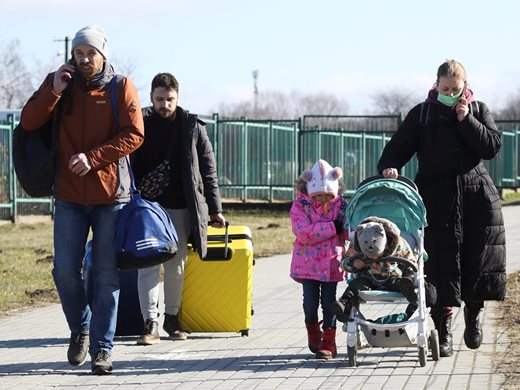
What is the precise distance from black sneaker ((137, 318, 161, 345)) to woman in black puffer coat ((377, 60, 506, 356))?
2.14 m

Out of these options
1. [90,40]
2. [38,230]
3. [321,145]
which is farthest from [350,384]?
[321,145]

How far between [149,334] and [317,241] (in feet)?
5.36

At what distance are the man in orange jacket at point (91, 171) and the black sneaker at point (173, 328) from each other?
1.64 m

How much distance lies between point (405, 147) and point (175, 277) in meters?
2.10

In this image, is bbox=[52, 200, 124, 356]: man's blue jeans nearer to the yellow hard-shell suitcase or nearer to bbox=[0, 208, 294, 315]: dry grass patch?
the yellow hard-shell suitcase

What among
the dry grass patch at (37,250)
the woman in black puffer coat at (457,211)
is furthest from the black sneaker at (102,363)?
the dry grass patch at (37,250)

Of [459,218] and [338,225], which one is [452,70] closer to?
[459,218]

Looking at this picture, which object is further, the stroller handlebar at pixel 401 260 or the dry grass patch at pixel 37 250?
the dry grass patch at pixel 37 250

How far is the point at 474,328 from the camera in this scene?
30.9 ft

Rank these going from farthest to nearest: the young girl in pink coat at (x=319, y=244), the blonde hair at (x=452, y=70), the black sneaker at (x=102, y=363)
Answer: the young girl in pink coat at (x=319, y=244), the blonde hair at (x=452, y=70), the black sneaker at (x=102, y=363)

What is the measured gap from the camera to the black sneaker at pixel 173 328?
1036cm

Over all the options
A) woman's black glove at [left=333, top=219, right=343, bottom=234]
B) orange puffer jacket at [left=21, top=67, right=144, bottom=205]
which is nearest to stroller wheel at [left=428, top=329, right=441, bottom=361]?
woman's black glove at [left=333, top=219, right=343, bottom=234]

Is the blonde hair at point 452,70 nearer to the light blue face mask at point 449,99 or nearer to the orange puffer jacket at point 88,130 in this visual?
the light blue face mask at point 449,99

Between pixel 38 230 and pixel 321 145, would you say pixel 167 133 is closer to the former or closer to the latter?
pixel 38 230
